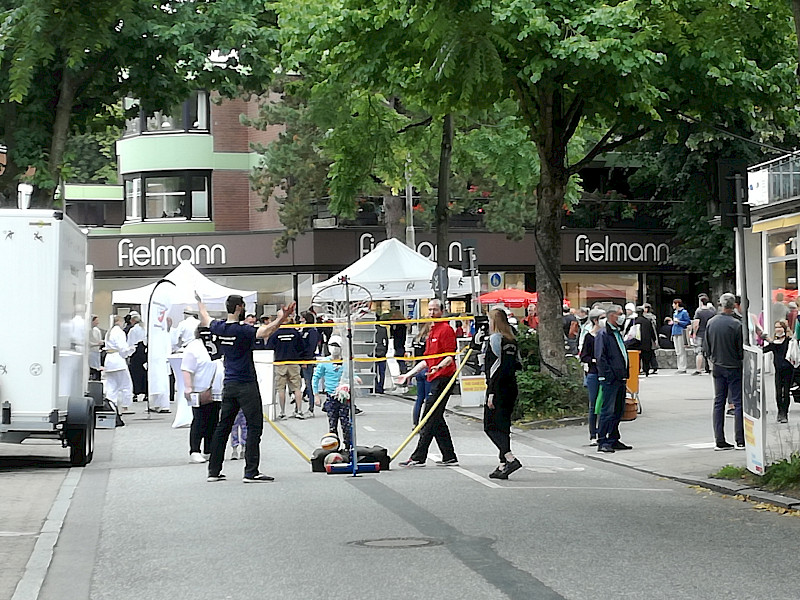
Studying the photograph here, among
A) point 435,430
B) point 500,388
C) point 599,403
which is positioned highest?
point 500,388

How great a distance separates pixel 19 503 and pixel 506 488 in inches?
185

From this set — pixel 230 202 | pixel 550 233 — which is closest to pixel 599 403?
pixel 550 233

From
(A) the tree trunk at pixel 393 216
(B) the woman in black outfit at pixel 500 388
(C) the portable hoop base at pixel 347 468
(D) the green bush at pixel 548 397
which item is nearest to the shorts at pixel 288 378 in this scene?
(D) the green bush at pixel 548 397

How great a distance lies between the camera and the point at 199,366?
53.4 feet

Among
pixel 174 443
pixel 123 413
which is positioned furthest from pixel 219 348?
pixel 123 413

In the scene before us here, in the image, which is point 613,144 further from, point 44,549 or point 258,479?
point 44,549

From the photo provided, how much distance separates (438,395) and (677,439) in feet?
15.3

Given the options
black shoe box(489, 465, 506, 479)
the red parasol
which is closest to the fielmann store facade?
the red parasol

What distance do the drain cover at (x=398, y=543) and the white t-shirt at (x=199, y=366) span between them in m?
6.79

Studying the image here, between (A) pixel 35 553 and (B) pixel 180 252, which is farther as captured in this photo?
(B) pixel 180 252

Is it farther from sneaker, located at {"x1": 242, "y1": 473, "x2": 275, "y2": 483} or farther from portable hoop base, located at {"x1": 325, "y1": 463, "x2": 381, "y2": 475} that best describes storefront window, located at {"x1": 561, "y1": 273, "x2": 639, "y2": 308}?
sneaker, located at {"x1": 242, "y1": 473, "x2": 275, "y2": 483}

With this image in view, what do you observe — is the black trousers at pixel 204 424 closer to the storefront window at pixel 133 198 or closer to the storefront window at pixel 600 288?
the storefront window at pixel 133 198

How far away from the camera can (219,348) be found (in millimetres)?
13961

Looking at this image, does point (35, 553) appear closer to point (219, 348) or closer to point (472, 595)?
point (472, 595)
